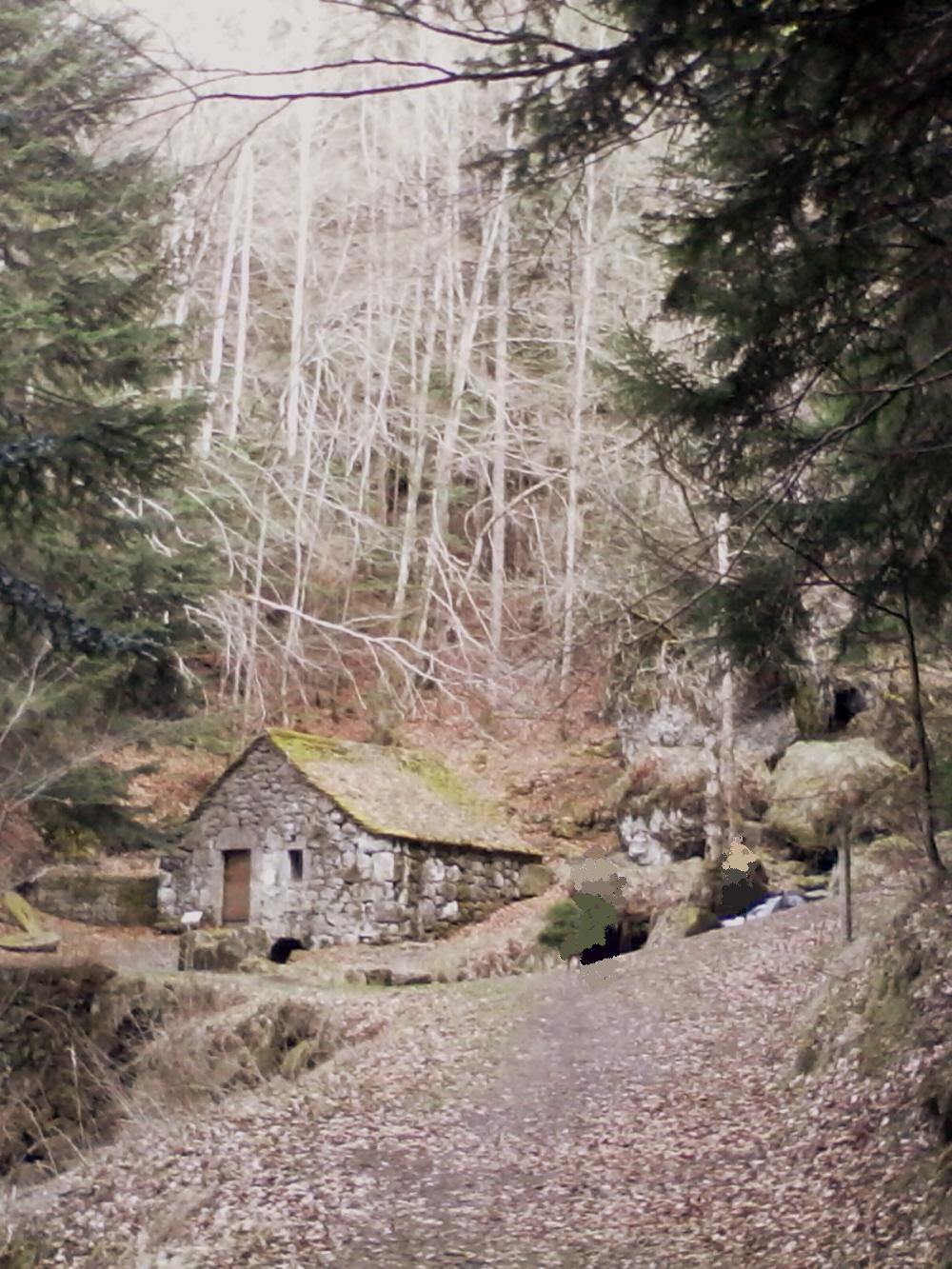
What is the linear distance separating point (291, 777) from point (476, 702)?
6.51m

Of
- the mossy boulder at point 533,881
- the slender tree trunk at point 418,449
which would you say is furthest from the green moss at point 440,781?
the slender tree trunk at point 418,449

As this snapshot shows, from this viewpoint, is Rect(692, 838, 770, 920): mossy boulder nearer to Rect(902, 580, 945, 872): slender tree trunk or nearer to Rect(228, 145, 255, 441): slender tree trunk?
Rect(902, 580, 945, 872): slender tree trunk

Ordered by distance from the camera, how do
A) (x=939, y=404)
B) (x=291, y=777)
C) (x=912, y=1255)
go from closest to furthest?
(x=912, y=1255) → (x=939, y=404) → (x=291, y=777)

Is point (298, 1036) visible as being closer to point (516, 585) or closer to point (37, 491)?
point (37, 491)

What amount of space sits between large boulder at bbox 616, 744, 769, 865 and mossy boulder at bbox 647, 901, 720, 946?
3.73 meters

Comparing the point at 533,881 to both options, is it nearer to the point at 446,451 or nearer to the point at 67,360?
the point at 446,451

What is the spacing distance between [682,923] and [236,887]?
7281 mm

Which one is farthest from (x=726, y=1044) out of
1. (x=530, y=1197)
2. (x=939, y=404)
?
(x=939, y=404)

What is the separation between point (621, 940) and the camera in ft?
53.0

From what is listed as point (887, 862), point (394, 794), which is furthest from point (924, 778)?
point (394, 794)

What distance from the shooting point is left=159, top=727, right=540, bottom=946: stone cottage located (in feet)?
60.4

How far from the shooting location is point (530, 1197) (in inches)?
307

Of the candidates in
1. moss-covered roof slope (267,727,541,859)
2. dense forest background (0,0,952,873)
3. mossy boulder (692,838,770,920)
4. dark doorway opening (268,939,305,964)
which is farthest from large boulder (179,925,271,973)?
mossy boulder (692,838,770,920)

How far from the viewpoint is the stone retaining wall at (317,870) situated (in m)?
18.4
